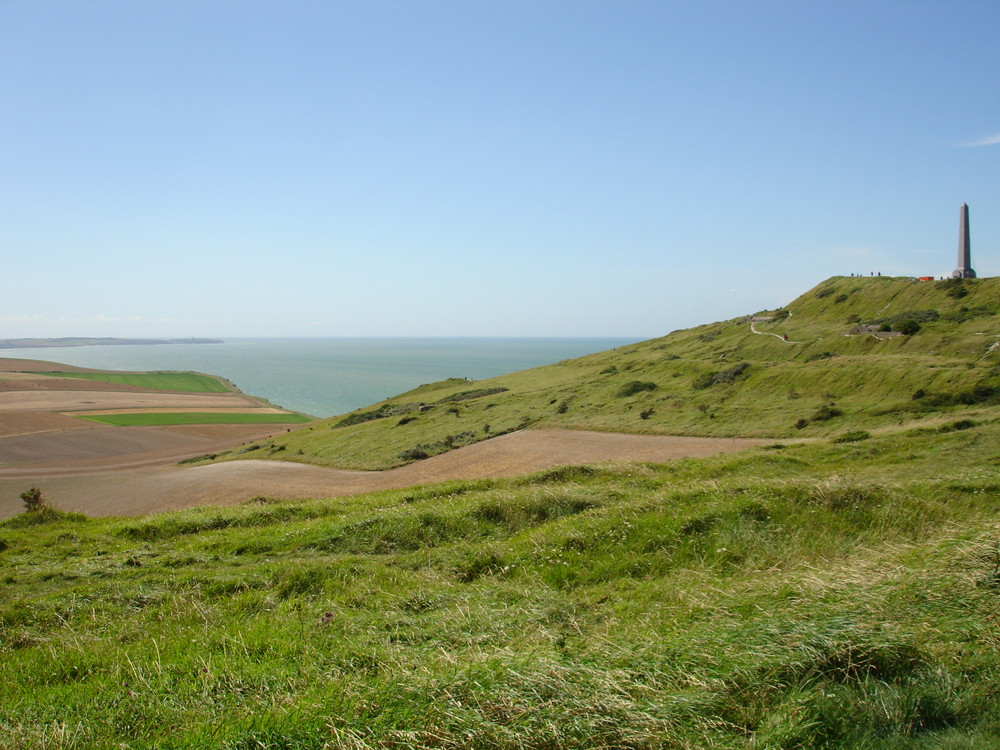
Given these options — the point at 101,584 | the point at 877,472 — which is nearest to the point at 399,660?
the point at 101,584

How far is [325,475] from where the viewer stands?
4019 cm

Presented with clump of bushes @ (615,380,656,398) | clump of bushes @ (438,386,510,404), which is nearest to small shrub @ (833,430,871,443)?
clump of bushes @ (615,380,656,398)

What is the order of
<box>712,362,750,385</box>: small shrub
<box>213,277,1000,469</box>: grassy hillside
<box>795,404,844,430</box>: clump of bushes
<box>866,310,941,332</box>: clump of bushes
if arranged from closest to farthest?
<box>795,404,844,430</box>: clump of bushes
<box>213,277,1000,469</box>: grassy hillside
<box>712,362,750,385</box>: small shrub
<box>866,310,941,332</box>: clump of bushes

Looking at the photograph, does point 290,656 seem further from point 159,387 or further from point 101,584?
point 159,387

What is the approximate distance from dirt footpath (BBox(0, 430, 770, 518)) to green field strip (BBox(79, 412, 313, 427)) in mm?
49184

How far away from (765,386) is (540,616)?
4374cm

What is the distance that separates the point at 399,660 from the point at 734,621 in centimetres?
383

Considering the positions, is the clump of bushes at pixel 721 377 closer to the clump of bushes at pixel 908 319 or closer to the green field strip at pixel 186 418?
the clump of bushes at pixel 908 319

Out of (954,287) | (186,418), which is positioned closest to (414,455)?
(954,287)

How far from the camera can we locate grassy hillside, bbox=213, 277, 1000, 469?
36875 mm

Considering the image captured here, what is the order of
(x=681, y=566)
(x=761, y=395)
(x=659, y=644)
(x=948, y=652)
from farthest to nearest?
(x=761, y=395) → (x=681, y=566) → (x=659, y=644) → (x=948, y=652)

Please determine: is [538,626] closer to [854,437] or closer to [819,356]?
[854,437]

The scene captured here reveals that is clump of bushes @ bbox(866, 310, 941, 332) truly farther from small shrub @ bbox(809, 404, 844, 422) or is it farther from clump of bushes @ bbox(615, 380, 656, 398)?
clump of bushes @ bbox(615, 380, 656, 398)

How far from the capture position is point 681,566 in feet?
34.7
